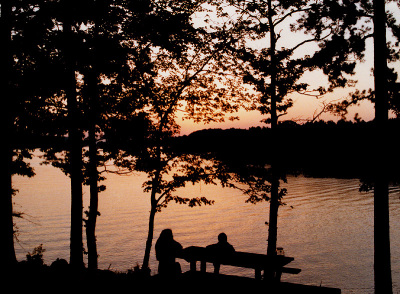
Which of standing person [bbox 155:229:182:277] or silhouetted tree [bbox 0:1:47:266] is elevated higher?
silhouetted tree [bbox 0:1:47:266]

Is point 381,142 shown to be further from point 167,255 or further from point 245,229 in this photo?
point 245,229

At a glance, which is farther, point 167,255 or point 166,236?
point 166,236

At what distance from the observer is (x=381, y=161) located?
11.5 m

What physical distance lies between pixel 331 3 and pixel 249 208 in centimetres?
4273

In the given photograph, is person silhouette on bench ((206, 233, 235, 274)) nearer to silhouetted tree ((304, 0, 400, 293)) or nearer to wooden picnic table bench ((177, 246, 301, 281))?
wooden picnic table bench ((177, 246, 301, 281))

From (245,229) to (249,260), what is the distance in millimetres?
31793

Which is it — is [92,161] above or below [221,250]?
above

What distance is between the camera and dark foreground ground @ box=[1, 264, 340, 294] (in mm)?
8484

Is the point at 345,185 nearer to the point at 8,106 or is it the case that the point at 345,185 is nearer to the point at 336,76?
the point at 336,76

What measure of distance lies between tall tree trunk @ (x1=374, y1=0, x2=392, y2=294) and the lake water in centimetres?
1160

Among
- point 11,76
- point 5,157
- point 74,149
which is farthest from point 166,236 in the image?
point 11,76

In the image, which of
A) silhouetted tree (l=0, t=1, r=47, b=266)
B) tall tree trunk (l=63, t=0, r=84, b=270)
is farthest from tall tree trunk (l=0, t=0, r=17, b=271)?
tall tree trunk (l=63, t=0, r=84, b=270)

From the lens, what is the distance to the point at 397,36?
12.4 meters

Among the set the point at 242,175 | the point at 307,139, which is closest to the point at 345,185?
the point at 307,139
